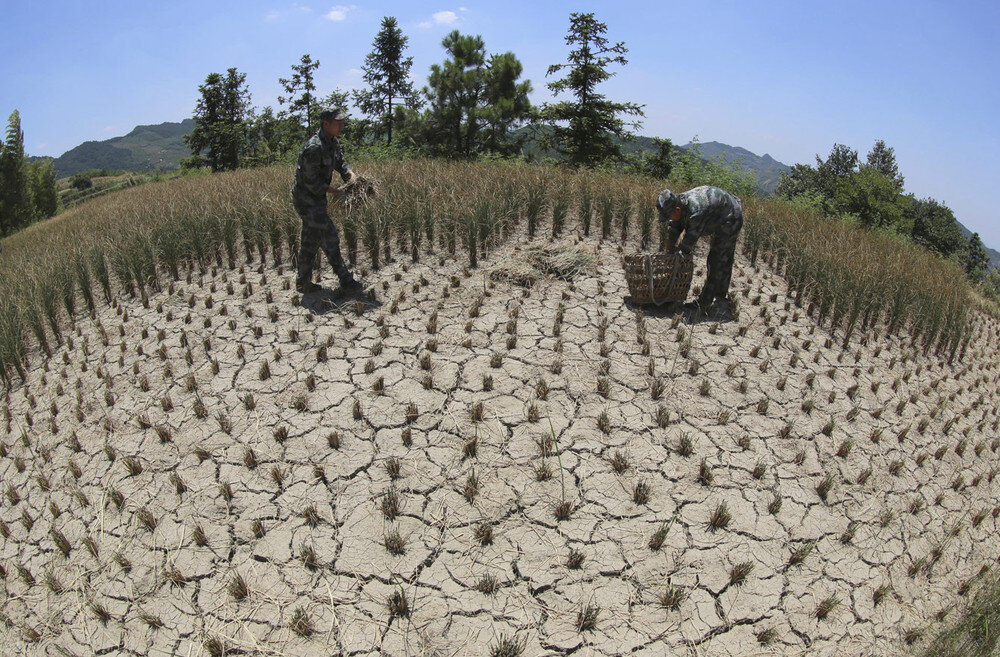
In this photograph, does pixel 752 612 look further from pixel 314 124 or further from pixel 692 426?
pixel 314 124

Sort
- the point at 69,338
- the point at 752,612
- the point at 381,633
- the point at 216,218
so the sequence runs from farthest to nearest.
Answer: the point at 216,218 → the point at 69,338 → the point at 752,612 → the point at 381,633

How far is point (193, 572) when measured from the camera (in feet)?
11.3

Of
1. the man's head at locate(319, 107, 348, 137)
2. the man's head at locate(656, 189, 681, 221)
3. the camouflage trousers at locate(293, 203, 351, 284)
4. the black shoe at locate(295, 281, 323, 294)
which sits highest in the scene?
the man's head at locate(319, 107, 348, 137)

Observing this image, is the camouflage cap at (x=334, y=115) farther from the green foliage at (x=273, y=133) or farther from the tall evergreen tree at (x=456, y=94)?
the green foliage at (x=273, y=133)

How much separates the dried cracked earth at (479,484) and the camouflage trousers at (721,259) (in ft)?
1.44

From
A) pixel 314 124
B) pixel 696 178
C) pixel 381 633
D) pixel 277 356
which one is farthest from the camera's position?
pixel 314 124

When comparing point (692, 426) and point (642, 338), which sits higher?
point (642, 338)

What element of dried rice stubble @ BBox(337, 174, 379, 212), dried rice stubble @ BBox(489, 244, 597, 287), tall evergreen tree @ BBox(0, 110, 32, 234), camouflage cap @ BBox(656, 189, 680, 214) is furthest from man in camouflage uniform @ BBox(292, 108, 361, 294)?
tall evergreen tree @ BBox(0, 110, 32, 234)

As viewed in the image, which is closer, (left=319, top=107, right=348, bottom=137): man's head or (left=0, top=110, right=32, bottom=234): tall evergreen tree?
(left=319, top=107, right=348, bottom=137): man's head

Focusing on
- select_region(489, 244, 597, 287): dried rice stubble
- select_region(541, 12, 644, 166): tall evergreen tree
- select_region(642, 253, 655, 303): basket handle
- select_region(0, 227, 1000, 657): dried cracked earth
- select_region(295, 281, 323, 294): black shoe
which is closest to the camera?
select_region(0, 227, 1000, 657): dried cracked earth

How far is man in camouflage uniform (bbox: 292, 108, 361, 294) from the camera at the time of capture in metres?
5.55

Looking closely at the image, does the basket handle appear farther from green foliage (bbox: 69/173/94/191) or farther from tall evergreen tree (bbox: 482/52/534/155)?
green foliage (bbox: 69/173/94/191)

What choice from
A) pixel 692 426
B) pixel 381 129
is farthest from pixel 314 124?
pixel 692 426

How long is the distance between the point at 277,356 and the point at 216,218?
143 inches
